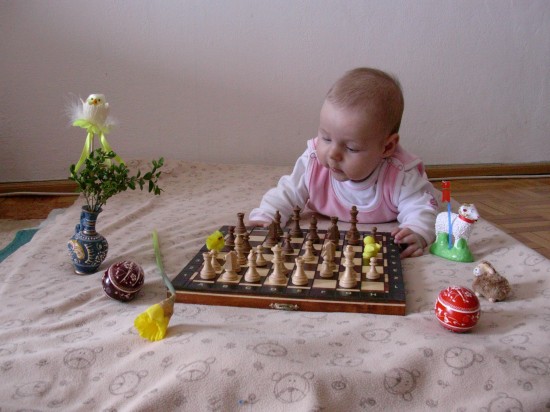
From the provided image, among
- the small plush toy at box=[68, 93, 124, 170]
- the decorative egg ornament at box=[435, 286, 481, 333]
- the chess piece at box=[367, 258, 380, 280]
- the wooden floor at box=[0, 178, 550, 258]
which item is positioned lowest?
the wooden floor at box=[0, 178, 550, 258]

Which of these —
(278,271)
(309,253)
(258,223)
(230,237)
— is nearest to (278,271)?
(278,271)

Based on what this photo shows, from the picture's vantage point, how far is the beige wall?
2.04 m

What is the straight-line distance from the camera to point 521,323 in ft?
3.03

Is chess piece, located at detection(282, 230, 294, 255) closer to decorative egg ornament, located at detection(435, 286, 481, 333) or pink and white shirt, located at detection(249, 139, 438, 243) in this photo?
pink and white shirt, located at detection(249, 139, 438, 243)

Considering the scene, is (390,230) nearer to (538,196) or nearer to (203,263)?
(203,263)

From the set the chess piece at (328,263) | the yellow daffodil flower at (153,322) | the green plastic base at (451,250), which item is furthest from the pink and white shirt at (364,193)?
the yellow daffodil flower at (153,322)

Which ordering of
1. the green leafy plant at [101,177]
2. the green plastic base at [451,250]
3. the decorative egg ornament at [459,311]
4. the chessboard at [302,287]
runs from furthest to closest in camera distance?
the green plastic base at [451,250]
the green leafy plant at [101,177]
the chessboard at [302,287]
the decorative egg ornament at [459,311]

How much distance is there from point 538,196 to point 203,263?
56.5 inches

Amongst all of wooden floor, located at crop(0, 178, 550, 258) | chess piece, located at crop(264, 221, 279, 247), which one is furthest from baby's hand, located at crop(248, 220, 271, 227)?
wooden floor, located at crop(0, 178, 550, 258)

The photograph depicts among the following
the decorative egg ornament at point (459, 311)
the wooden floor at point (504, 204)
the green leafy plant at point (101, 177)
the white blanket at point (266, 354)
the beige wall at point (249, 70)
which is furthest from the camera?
the beige wall at point (249, 70)

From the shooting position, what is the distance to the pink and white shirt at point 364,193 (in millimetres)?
1397

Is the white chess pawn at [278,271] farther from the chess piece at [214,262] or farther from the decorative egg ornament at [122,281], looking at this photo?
the decorative egg ornament at [122,281]

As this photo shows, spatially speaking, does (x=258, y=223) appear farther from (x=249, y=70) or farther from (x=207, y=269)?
(x=249, y=70)

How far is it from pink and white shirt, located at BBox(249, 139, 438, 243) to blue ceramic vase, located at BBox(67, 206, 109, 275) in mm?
398
